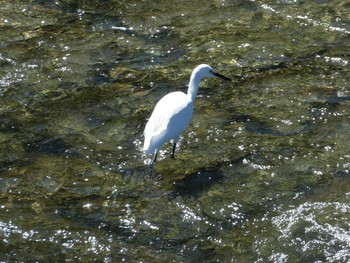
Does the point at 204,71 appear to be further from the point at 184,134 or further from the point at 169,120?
the point at 169,120

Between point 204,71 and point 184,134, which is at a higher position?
point 204,71

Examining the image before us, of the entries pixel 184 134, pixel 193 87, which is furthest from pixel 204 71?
pixel 184 134

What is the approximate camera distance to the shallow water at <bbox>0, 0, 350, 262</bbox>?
589 centimetres

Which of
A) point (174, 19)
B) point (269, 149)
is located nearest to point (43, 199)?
point (269, 149)

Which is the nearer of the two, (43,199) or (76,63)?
(43,199)

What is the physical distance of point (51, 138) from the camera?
7.20 m

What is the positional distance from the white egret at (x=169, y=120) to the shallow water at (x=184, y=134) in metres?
0.25

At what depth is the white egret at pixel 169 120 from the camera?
22.0ft

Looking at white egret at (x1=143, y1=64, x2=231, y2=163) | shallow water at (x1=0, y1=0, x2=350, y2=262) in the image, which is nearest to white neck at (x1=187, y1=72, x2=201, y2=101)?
white egret at (x1=143, y1=64, x2=231, y2=163)

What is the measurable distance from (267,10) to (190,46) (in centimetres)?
130

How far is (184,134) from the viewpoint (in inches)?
290

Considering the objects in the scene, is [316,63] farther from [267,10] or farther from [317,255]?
[317,255]

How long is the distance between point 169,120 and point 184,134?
54 centimetres

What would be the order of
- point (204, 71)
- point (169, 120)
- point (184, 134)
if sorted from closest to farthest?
1. point (169, 120)
2. point (184, 134)
3. point (204, 71)
